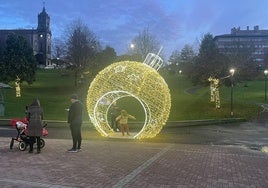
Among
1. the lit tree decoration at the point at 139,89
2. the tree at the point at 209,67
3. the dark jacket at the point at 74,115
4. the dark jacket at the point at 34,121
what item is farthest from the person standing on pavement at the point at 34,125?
the tree at the point at 209,67

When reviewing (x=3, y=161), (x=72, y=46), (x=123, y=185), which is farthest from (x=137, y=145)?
(x=72, y=46)

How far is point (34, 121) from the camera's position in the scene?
1166cm

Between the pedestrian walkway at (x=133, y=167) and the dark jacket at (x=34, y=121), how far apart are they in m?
0.67

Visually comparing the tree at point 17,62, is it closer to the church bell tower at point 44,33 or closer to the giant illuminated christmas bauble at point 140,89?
the giant illuminated christmas bauble at point 140,89

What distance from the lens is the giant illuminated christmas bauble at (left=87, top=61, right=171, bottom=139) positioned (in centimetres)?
1536

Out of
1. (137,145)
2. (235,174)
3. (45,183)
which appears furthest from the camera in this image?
(137,145)

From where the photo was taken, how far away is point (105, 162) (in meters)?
10.3

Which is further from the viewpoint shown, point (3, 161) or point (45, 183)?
point (3, 161)

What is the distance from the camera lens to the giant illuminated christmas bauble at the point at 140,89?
15359 mm

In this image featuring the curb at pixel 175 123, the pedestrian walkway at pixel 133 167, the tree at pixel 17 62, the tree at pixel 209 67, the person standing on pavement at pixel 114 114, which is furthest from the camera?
the tree at pixel 17 62

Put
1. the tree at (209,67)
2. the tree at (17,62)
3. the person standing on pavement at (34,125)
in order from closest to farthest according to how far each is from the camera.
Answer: the person standing on pavement at (34,125)
the tree at (209,67)
the tree at (17,62)

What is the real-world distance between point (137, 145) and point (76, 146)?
242cm

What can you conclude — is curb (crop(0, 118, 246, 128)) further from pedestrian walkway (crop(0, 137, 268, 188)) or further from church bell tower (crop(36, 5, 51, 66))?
church bell tower (crop(36, 5, 51, 66))

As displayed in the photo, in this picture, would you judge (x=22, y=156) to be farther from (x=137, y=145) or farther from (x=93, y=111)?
(x=93, y=111)
